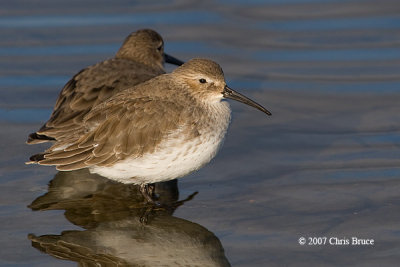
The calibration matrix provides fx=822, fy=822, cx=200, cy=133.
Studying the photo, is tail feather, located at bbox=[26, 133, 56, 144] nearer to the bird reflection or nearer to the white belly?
the bird reflection

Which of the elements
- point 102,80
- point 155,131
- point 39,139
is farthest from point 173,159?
point 102,80

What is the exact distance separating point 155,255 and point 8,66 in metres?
5.68

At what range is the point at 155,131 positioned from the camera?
338 inches

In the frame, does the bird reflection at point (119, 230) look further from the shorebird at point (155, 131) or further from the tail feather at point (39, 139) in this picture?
the tail feather at point (39, 139)

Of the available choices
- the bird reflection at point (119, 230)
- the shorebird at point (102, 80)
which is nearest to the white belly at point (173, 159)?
the bird reflection at point (119, 230)

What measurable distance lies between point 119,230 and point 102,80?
2.45 metres

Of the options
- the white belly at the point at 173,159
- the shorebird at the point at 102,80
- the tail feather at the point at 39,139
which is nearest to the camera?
the white belly at the point at 173,159

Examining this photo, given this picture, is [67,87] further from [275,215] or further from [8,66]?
[275,215]

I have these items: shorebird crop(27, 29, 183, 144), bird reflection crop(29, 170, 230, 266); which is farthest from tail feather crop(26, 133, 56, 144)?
bird reflection crop(29, 170, 230, 266)

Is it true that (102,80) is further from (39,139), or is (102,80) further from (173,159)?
(173,159)

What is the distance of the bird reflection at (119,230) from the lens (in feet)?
25.7

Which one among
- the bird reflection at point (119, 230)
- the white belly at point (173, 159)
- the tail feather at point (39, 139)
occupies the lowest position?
the bird reflection at point (119, 230)

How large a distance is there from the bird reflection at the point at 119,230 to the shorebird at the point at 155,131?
38 centimetres

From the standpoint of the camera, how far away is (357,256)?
773 cm
